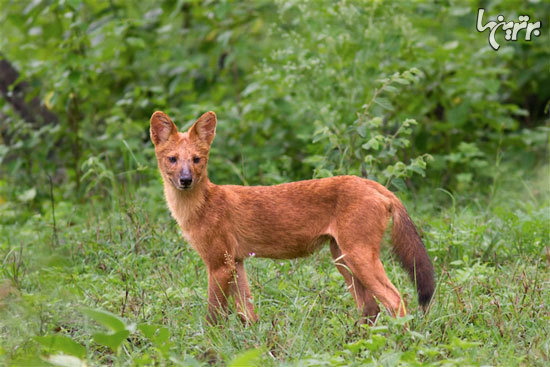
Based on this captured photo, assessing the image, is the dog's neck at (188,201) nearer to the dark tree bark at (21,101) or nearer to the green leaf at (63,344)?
the green leaf at (63,344)

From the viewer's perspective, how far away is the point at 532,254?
589 cm

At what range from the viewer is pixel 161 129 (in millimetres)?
5480

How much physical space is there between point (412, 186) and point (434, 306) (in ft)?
10.7

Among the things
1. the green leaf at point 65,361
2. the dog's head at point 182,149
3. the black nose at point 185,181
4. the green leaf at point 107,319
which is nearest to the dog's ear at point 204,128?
the dog's head at point 182,149

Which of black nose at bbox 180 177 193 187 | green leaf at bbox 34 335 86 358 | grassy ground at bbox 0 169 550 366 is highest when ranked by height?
black nose at bbox 180 177 193 187

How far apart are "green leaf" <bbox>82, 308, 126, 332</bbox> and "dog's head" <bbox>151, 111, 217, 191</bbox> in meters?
1.41

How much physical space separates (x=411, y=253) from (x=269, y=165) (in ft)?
11.2

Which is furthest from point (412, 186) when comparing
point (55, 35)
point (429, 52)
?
point (55, 35)

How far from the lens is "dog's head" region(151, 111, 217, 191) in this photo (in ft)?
17.2

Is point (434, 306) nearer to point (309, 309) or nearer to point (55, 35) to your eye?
point (309, 309)

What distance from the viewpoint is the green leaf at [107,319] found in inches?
153

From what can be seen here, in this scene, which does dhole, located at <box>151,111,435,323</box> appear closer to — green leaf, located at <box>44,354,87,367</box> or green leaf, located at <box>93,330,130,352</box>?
green leaf, located at <box>93,330,130,352</box>

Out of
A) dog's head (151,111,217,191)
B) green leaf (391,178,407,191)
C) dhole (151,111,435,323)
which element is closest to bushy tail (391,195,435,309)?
dhole (151,111,435,323)

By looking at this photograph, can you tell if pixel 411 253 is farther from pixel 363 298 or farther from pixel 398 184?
pixel 398 184
